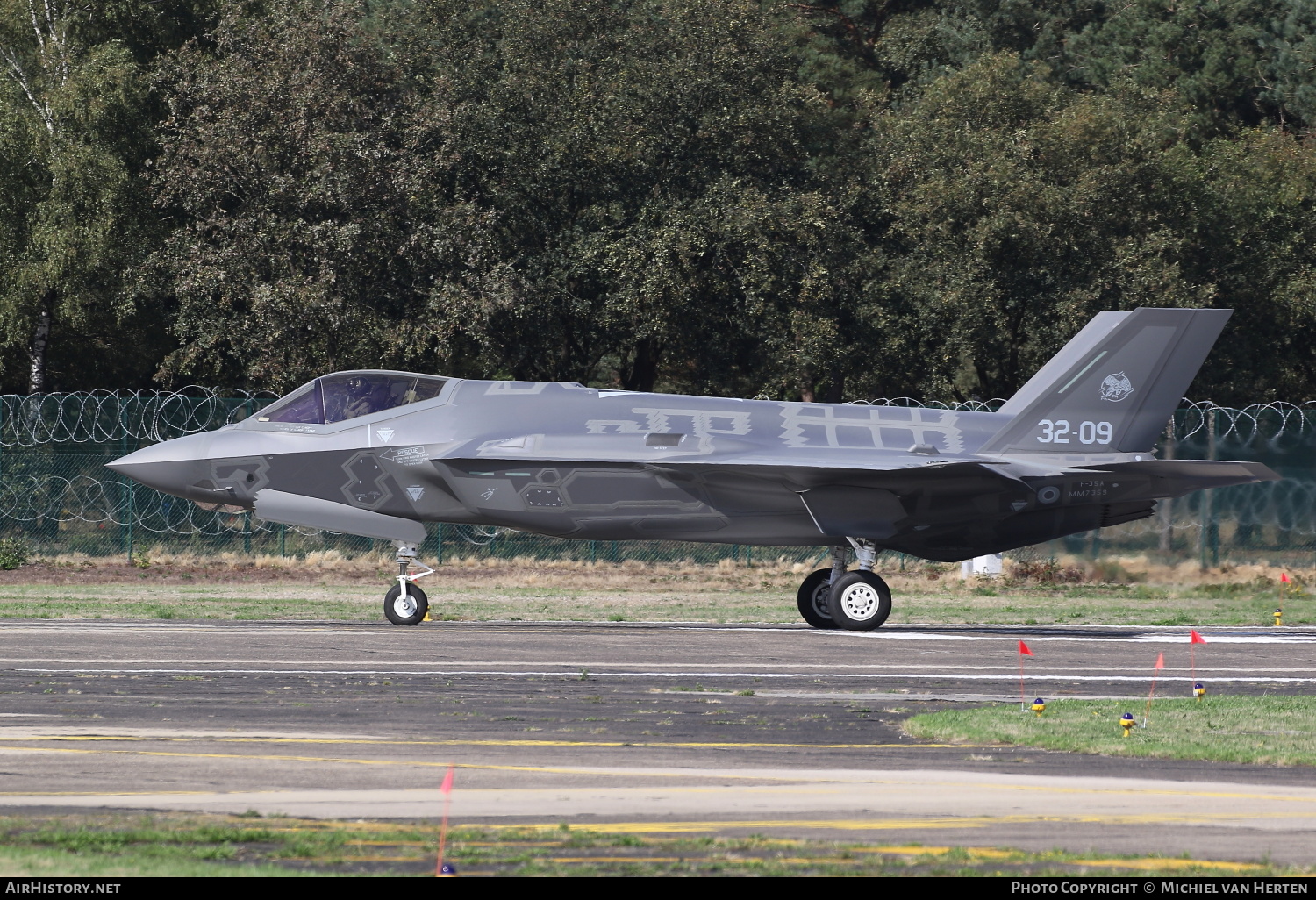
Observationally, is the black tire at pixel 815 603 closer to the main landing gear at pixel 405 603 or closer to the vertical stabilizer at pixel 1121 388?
the vertical stabilizer at pixel 1121 388

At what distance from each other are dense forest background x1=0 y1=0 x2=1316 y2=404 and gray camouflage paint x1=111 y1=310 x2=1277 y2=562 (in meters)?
14.6

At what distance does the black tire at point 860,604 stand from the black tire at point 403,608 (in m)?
5.33

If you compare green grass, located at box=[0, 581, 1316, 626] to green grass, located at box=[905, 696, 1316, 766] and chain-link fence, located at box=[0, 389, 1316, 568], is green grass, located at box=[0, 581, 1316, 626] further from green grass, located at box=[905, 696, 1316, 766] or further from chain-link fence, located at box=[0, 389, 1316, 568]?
green grass, located at box=[905, 696, 1316, 766]

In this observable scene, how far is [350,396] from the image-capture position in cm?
→ 2073

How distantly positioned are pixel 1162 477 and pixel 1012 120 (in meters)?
24.4

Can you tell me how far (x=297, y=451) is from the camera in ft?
66.6

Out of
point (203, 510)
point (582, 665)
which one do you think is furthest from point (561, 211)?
→ point (582, 665)

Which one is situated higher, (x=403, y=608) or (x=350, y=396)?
(x=350, y=396)

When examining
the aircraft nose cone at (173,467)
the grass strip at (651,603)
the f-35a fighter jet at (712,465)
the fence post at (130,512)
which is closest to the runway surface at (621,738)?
the f-35a fighter jet at (712,465)

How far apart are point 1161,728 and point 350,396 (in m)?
12.1

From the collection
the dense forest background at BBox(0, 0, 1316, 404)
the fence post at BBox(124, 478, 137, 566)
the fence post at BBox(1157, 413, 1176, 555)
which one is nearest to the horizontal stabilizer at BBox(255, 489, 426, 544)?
the fence post at BBox(124, 478, 137, 566)

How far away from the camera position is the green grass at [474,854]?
6934 mm

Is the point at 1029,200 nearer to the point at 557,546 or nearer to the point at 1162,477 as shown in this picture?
the point at 557,546

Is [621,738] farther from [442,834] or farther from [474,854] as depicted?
[442,834]
